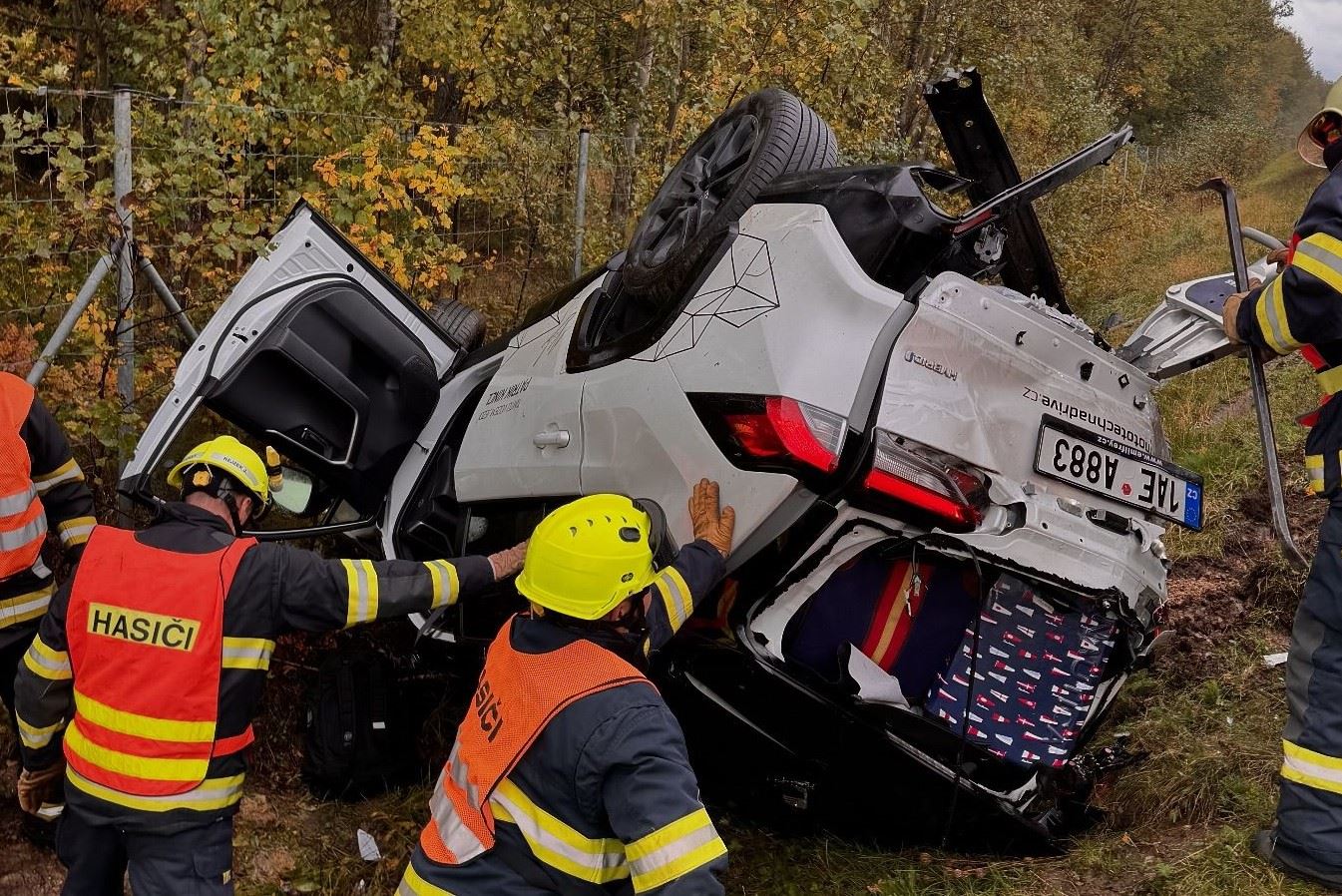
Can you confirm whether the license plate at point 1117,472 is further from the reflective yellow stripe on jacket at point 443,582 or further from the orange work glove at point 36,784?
the orange work glove at point 36,784

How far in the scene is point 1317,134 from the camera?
279cm

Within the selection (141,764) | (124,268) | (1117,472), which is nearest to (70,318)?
(124,268)

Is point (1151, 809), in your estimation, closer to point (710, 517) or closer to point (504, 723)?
point (710, 517)

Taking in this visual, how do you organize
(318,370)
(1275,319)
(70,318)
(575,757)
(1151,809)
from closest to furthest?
(575,757), (1275,319), (1151,809), (318,370), (70,318)

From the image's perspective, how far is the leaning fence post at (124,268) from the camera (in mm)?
4078

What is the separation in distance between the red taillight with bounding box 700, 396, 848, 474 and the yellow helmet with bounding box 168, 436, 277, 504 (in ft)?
4.15

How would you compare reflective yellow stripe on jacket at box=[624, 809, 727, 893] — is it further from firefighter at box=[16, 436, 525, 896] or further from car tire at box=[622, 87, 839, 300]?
car tire at box=[622, 87, 839, 300]

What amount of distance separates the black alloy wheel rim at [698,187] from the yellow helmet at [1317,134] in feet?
4.90

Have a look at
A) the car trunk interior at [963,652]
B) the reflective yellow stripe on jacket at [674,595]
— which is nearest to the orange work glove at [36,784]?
the reflective yellow stripe on jacket at [674,595]

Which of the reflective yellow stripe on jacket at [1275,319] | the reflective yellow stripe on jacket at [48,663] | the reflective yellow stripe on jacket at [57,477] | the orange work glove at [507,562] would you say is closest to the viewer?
the reflective yellow stripe on jacket at [1275,319]

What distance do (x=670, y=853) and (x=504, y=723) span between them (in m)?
0.43

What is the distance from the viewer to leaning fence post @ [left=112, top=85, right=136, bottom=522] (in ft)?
13.4

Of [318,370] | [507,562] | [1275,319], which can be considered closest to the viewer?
[1275,319]

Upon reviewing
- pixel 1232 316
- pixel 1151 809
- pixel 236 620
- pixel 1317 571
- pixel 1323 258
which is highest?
pixel 1323 258
